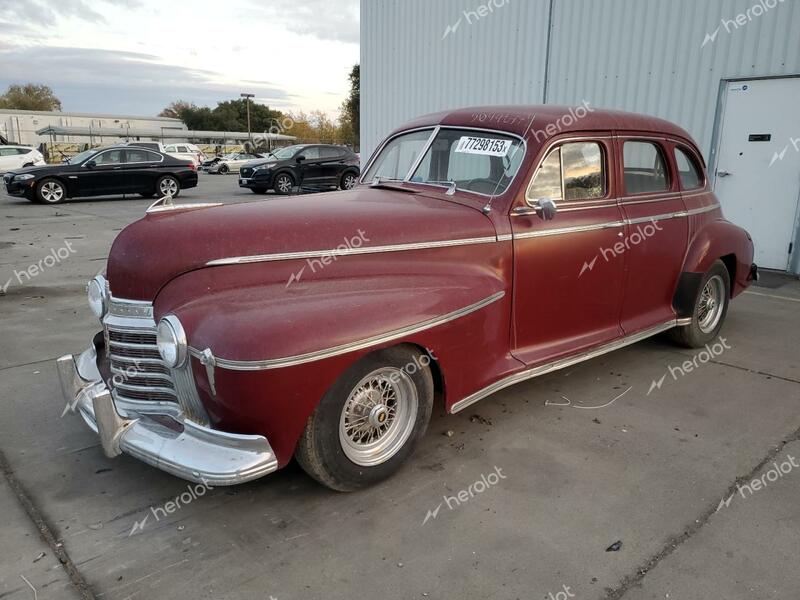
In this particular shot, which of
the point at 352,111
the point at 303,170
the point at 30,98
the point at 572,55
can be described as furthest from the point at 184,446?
the point at 30,98

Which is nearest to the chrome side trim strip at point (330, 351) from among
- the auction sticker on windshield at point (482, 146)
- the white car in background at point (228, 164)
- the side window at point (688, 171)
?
the auction sticker on windshield at point (482, 146)

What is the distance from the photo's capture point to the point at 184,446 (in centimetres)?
262

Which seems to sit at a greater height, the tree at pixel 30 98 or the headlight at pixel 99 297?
the tree at pixel 30 98

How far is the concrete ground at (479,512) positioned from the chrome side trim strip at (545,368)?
1.04 feet

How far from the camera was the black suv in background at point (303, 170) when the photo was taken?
60.6 feet

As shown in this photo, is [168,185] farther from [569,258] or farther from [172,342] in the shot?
[172,342]

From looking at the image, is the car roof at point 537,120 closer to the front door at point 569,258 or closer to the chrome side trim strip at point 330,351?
the front door at point 569,258

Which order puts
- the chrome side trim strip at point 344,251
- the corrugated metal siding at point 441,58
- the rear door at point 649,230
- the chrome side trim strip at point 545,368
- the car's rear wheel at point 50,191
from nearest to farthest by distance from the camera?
the chrome side trim strip at point 344,251 < the chrome side trim strip at point 545,368 < the rear door at point 649,230 < the corrugated metal siding at point 441,58 < the car's rear wheel at point 50,191

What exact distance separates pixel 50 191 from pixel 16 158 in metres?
11.7

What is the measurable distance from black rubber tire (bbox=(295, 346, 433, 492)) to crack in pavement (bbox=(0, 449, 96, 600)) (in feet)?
3.23

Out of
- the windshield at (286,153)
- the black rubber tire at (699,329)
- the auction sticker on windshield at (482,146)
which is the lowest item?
the black rubber tire at (699,329)

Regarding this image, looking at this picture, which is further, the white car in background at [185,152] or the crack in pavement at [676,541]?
the white car in background at [185,152]

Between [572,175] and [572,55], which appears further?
[572,55]

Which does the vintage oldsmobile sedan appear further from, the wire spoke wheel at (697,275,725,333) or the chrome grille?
the wire spoke wheel at (697,275,725,333)
